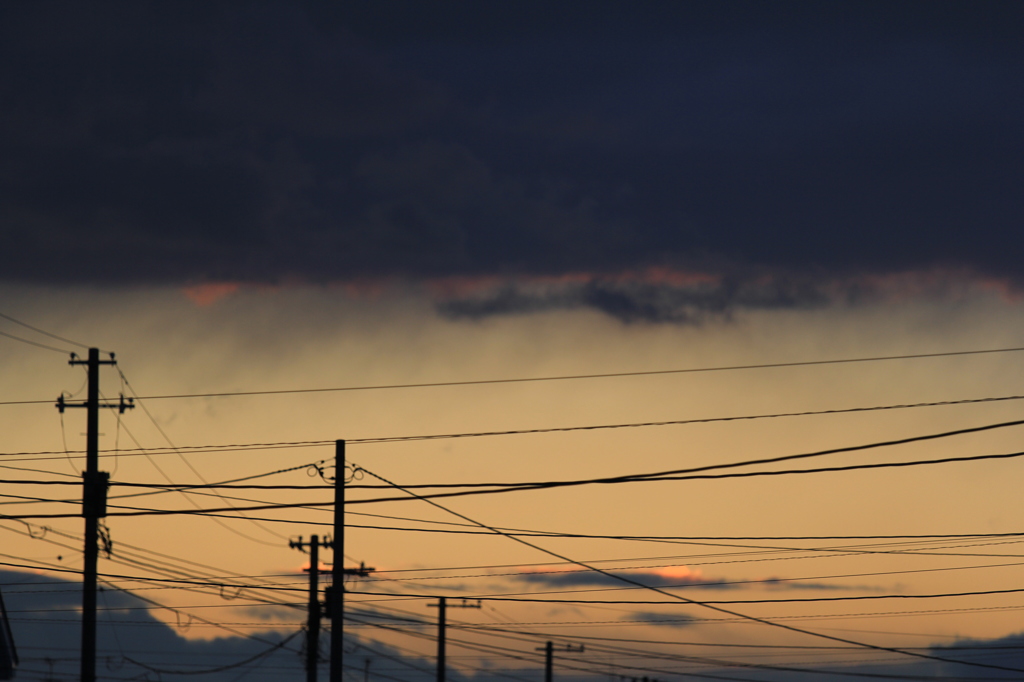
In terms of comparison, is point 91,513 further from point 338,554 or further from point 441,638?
point 441,638

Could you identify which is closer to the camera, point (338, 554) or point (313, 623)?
point (338, 554)

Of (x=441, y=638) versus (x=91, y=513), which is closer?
(x=91, y=513)

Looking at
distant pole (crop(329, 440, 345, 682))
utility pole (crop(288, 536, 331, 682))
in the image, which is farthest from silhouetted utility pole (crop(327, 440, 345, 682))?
utility pole (crop(288, 536, 331, 682))

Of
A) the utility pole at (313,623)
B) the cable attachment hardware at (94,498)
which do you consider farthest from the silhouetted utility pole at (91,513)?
the utility pole at (313,623)

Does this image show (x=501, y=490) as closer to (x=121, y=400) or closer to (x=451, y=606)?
(x=121, y=400)

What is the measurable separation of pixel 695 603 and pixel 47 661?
28672mm

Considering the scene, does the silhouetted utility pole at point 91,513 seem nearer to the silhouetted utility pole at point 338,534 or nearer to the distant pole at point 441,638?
the silhouetted utility pole at point 338,534

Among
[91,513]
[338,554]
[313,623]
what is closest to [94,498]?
[91,513]

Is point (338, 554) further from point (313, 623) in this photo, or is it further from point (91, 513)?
point (313, 623)

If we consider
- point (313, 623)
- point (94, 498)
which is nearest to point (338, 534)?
point (94, 498)

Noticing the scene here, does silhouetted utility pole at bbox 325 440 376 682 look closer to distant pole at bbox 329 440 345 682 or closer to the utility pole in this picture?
distant pole at bbox 329 440 345 682

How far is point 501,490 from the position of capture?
2981 centimetres

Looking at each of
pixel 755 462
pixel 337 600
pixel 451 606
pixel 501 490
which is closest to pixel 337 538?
pixel 337 600

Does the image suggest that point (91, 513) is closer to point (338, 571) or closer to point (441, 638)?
point (338, 571)
